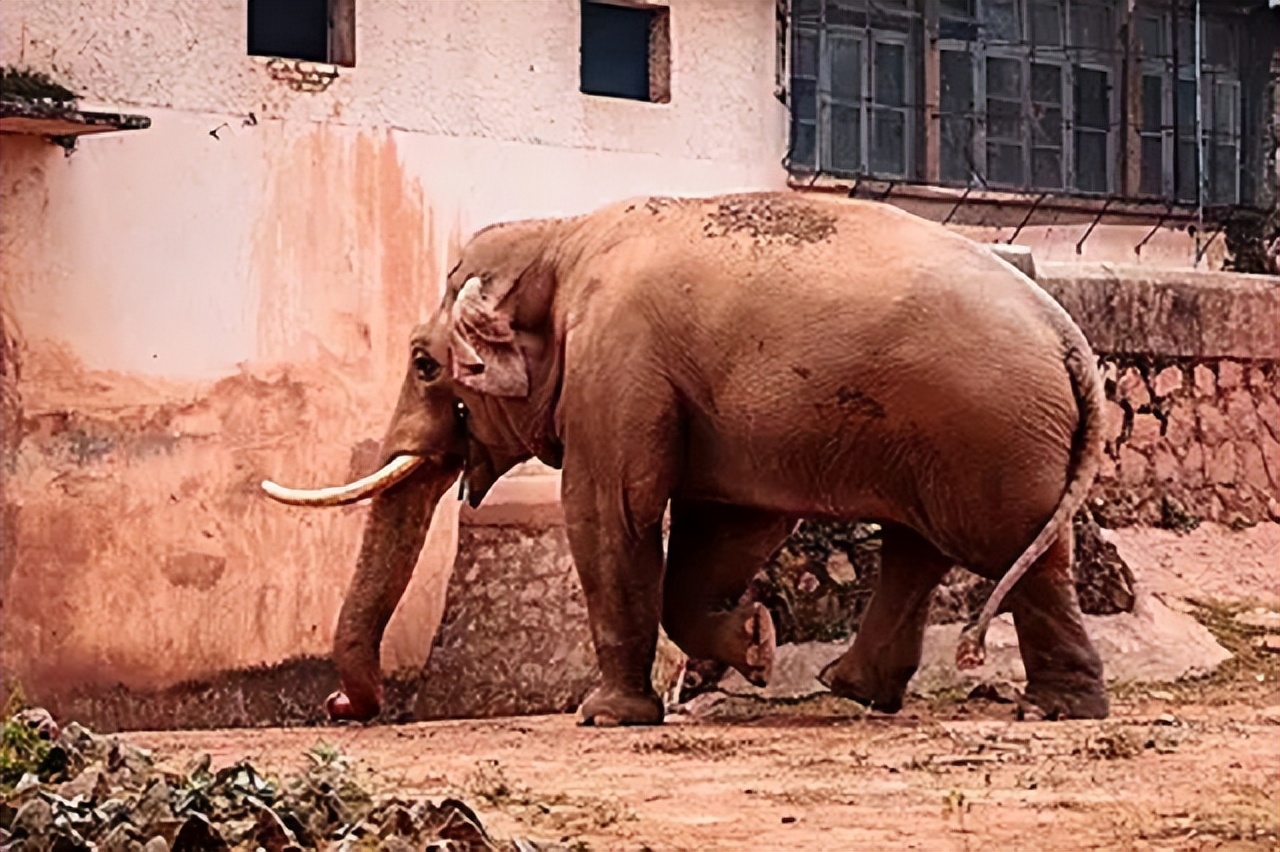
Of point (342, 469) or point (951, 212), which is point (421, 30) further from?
point (951, 212)

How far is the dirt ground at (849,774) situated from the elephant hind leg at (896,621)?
133 mm

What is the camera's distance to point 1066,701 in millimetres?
8359

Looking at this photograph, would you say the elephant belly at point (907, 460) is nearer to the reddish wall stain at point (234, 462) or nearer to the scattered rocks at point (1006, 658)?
the scattered rocks at point (1006, 658)

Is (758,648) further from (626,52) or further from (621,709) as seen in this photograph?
(626,52)

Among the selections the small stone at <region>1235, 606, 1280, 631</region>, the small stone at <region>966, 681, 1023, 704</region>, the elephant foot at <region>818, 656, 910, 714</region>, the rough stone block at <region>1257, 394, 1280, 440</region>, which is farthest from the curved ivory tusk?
the rough stone block at <region>1257, 394, 1280, 440</region>

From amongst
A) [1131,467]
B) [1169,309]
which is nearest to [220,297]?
[1131,467]

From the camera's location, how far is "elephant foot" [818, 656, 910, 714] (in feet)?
29.7

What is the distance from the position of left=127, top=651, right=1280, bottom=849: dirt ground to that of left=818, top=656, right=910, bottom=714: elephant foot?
73 mm

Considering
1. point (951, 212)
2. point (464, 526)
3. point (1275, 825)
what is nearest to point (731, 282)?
point (1275, 825)

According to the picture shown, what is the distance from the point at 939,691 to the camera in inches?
382

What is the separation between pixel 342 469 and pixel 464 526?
0.81 metres

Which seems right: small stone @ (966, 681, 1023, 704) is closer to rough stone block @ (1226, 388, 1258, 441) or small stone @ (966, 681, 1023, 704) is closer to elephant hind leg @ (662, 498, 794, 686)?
elephant hind leg @ (662, 498, 794, 686)

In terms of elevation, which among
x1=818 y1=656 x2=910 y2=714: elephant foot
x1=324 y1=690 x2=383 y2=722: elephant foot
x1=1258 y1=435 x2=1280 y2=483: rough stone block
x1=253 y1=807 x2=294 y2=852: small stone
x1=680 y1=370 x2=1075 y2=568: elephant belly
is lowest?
x1=324 y1=690 x2=383 y2=722: elephant foot

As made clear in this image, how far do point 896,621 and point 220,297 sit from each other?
4.78m
